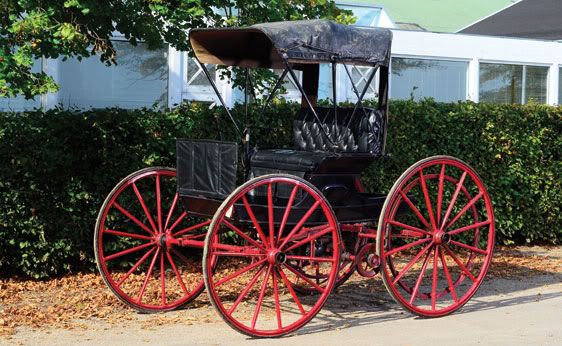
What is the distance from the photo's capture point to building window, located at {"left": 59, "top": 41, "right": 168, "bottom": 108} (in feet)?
48.6

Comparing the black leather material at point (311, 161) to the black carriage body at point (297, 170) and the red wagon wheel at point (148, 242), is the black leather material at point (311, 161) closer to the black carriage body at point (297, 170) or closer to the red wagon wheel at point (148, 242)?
the black carriage body at point (297, 170)

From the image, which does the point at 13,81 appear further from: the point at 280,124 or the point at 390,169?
the point at 390,169

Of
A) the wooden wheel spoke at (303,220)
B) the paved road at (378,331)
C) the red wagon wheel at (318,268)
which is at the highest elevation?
the wooden wheel spoke at (303,220)

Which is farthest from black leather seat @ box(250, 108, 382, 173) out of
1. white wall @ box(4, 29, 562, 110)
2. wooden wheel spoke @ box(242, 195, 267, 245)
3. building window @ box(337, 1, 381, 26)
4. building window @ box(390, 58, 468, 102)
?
building window @ box(390, 58, 468, 102)

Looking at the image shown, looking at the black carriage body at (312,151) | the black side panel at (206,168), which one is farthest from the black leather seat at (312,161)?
the black side panel at (206,168)

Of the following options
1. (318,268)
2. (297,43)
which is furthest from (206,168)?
(318,268)

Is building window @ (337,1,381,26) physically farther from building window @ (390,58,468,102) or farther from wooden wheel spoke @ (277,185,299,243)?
wooden wheel spoke @ (277,185,299,243)

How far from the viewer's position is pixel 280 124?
10.7 metres

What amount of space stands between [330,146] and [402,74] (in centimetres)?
1120

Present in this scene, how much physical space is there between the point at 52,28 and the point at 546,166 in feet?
21.4

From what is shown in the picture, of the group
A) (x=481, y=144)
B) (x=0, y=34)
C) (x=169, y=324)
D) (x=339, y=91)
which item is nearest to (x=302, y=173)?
(x=169, y=324)

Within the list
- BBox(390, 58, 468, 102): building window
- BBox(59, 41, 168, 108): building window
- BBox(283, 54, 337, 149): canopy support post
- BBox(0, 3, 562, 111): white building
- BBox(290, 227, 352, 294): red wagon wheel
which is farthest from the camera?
BBox(390, 58, 468, 102): building window

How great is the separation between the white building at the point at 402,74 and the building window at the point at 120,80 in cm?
1

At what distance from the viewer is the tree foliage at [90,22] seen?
839cm
